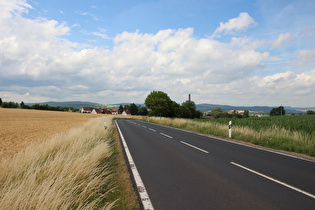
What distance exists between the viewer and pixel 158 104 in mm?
59250

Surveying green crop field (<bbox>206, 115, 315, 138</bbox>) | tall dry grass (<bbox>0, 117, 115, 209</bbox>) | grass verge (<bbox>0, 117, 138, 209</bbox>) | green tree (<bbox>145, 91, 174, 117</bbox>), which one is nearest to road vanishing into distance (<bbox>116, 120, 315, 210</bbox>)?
grass verge (<bbox>0, 117, 138, 209</bbox>)

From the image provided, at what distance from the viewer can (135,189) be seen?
376 cm

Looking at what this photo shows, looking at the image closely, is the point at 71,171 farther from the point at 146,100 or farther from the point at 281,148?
the point at 146,100

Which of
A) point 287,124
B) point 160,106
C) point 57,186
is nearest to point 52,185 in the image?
point 57,186

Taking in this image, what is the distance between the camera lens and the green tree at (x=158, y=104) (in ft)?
194

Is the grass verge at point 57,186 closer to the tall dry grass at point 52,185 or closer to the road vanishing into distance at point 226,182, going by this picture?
the tall dry grass at point 52,185

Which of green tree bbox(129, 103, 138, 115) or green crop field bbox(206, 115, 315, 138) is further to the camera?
green tree bbox(129, 103, 138, 115)

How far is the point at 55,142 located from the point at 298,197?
7.43m

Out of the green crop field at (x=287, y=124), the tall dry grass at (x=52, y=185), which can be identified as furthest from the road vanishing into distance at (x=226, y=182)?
the green crop field at (x=287, y=124)

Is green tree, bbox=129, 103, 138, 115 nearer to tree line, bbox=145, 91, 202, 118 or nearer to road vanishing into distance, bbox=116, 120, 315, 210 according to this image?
tree line, bbox=145, 91, 202, 118

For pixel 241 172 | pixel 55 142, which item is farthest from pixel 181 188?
pixel 55 142

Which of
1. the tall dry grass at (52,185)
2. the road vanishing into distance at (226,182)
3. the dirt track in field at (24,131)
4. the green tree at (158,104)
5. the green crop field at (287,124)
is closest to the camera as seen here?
the tall dry grass at (52,185)

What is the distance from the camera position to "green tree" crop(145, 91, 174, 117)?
59250 millimetres

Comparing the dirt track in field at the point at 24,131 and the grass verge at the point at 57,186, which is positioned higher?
the grass verge at the point at 57,186
